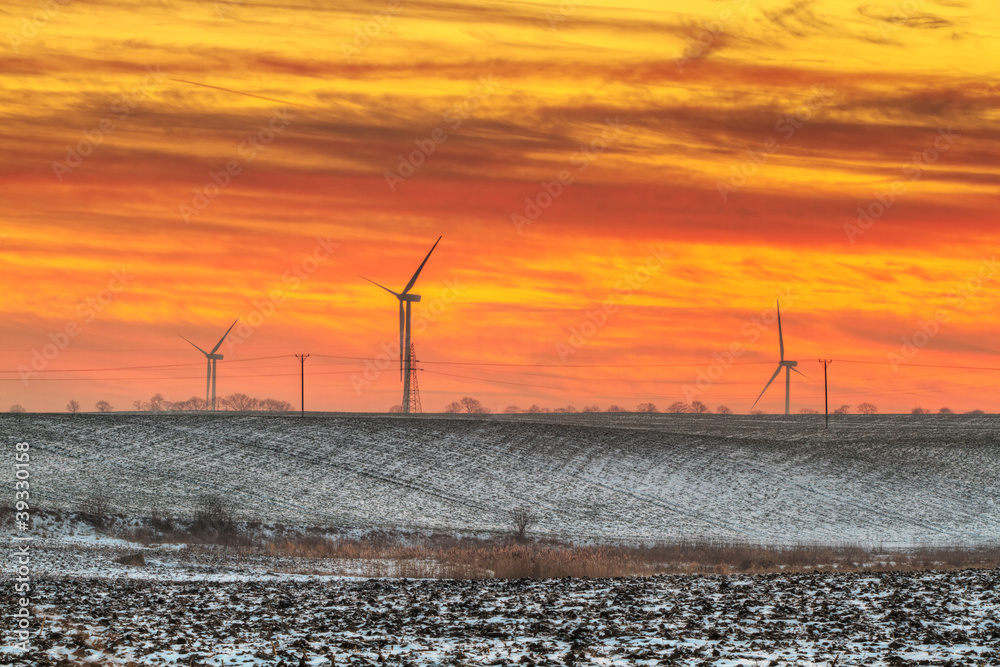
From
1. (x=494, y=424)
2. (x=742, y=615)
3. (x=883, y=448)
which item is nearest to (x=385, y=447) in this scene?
(x=494, y=424)

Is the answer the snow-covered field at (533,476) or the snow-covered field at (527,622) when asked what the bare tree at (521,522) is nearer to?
the snow-covered field at (533,476)

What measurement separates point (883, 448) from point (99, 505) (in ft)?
209

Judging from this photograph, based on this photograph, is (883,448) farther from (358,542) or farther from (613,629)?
(613,629)

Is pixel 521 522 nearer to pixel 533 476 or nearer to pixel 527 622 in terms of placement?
pixel 533 476

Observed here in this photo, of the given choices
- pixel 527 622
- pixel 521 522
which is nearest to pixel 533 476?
pixel 521 522

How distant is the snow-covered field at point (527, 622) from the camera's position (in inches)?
701

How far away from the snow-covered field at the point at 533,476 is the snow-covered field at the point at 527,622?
21.7m

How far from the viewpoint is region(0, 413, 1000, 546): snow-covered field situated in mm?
53344

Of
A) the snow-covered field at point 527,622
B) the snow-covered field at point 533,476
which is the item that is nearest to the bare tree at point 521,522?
the snow-covered field at point 533,476

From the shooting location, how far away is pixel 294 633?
2003cm

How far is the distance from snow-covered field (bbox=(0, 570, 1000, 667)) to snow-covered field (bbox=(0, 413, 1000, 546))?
21735mm

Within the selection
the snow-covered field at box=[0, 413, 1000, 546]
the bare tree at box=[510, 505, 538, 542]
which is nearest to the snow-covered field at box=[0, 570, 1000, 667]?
the bare tree at box=[510, 505, 538, 542]

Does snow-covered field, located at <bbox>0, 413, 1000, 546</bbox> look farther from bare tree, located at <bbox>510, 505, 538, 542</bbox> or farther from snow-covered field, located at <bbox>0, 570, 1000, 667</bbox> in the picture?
snow-covered field, located at <bbox>0, 570, 1000, 667</bbox>

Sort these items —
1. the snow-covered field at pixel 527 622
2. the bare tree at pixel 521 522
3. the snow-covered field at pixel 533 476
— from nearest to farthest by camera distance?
the snow-covered field at pixel 527 622 → the bare tree at pixel 521 522 → the snow-covered field at pixel 533 476
